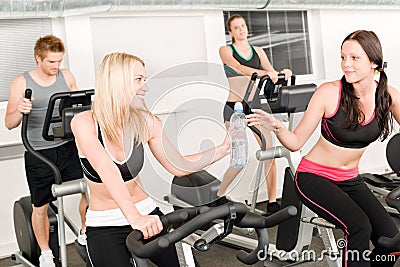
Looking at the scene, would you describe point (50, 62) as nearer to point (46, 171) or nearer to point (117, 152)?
point (46, 171)

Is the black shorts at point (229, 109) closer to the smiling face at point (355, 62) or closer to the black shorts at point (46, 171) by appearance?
the smiling face at point (355, 62)

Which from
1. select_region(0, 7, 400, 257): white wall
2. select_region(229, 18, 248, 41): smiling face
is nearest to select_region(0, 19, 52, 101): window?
select_region(0, 7, 400, 257): white wall

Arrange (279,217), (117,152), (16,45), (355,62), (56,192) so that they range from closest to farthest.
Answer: (279,217), (117,152), (355,62), (56,192), (16,45)

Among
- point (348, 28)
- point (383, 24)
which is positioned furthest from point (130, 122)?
point (383, 24)

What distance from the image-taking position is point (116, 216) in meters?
2.42

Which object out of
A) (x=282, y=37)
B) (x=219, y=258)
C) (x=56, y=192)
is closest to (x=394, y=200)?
(x=56, y=192)

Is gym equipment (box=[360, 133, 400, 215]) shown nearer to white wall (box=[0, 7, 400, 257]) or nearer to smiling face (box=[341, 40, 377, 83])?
white wall (box=[0, 7, 400, 257])

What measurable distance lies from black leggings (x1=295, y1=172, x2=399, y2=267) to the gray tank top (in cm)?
160

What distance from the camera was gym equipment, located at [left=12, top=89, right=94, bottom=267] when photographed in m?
3.18

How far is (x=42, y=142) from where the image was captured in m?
3.85

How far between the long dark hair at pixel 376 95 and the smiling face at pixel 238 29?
196 cm

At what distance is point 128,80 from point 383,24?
15.2 feet

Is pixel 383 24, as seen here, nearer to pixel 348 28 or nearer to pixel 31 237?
pixel 348 28

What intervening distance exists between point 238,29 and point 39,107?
5.83ft
